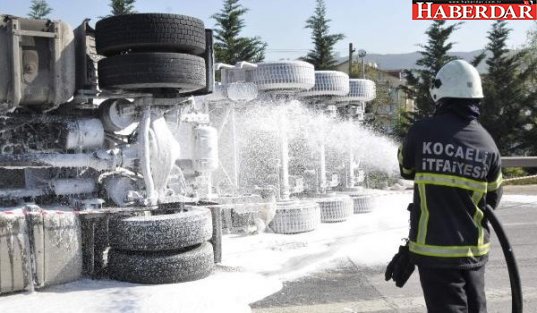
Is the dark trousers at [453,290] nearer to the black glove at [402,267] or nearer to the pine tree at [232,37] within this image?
the black glove at [402,267]

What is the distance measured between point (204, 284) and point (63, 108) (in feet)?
7.57

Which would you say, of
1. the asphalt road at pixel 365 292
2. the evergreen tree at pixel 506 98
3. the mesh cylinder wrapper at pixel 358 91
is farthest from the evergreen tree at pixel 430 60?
the asphalt road at pixel 365 292

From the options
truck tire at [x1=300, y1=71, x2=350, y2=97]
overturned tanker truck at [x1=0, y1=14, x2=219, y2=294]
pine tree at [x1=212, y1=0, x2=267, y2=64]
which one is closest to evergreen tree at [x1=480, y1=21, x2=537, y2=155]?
pine tree at [x1=212, y1=0, x2=267, y2=64]

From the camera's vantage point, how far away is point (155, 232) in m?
4.85

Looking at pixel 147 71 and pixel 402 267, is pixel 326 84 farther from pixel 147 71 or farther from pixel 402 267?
pixel 402 267

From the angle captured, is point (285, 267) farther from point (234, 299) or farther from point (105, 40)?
point (105, 40)

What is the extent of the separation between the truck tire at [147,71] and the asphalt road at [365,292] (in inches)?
80.1

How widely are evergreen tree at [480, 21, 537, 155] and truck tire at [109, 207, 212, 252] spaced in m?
29.0

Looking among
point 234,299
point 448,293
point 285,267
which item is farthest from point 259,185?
point 448,293

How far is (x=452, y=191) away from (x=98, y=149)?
12.8ft

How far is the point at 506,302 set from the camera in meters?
4.68

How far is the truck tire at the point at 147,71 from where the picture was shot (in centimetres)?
506

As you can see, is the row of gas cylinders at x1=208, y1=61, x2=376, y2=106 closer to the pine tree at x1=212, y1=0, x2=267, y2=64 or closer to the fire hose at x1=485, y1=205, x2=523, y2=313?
the fire hose at x1=485, y1=205, x2=523, y2=313

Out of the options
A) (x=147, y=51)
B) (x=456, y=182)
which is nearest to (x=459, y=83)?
(x=456, y=182)
